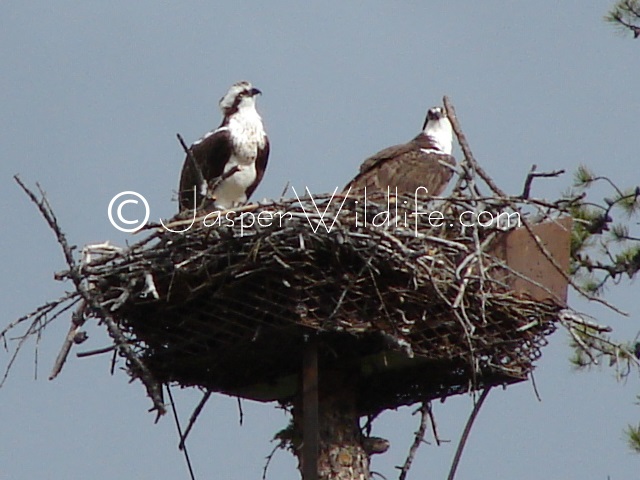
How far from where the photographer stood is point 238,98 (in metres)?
9.14

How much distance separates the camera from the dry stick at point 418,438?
23.0ft

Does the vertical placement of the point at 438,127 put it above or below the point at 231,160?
above

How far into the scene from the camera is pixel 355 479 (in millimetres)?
6746

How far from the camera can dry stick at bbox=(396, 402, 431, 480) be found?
700 cm

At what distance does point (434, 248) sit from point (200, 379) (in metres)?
1.34

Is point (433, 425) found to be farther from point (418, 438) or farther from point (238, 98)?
point (238, 98)

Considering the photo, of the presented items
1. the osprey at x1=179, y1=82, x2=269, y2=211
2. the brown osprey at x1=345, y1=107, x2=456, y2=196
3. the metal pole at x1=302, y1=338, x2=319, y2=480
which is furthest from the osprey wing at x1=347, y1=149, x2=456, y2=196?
the metal pole at x1=302, y1=338, x2=319, y2=480

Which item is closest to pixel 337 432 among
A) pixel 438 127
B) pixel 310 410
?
pixel 310 410

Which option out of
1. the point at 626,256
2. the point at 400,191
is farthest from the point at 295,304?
the point at 626,256

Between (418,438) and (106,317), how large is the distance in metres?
1.66

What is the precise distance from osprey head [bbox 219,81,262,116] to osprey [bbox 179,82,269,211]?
0.06 m

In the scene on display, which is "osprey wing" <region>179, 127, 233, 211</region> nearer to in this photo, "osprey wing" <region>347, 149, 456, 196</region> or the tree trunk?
"osprey wing" <region>347, 149, 456, 196</region>

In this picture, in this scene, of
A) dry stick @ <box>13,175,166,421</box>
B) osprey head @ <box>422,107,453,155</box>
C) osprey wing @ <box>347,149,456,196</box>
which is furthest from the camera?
osprey head @ <box>422,107,453,155</box>

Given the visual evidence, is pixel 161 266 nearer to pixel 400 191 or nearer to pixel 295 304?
pixel 295 304
